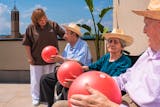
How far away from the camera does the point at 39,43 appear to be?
4922mm

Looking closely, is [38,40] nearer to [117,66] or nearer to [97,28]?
[97,28]

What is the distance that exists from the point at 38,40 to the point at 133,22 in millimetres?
1325

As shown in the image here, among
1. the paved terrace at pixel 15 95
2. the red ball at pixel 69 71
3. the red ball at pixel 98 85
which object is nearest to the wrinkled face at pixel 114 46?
the red ball at pixel 69 71

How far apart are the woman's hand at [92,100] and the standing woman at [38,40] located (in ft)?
10.5

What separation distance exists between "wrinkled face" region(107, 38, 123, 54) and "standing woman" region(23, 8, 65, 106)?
184 centimetres

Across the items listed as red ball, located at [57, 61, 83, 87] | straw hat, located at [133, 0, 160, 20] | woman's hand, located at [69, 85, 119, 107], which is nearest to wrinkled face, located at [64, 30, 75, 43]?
red ball, located at [57, 61, 83, 87]

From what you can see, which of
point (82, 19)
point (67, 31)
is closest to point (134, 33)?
point (67, 31)

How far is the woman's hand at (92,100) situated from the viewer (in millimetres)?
1662

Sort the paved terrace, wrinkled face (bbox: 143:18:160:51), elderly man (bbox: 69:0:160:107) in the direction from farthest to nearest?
the paved terrace
wrinkled face (bbox: 143:18:160:51)
elderly man (bbox: 69:0:160:107)

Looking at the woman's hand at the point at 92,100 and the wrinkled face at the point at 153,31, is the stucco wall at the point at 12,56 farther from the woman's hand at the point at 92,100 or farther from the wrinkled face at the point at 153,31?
the woman's hand at the point at 92,100

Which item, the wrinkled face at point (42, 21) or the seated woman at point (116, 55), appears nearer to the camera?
the seated woman at point (116, 55)

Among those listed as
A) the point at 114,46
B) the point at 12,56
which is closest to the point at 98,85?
the point at 114,46

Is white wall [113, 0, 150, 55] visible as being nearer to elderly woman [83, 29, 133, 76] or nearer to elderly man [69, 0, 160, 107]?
elderly woman [83, 29, 133, 76]

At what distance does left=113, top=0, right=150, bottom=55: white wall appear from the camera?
4.51m
